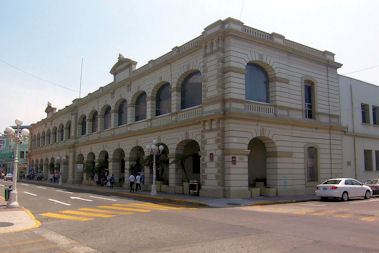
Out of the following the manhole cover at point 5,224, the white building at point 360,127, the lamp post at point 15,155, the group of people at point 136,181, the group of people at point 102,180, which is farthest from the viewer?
the group of people at point 102,180

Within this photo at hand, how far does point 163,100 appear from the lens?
2975 centimetres

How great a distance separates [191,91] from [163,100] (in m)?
4.26

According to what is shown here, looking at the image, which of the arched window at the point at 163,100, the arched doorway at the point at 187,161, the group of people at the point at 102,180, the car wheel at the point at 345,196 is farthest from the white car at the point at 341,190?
the group of people at the point at 102,180

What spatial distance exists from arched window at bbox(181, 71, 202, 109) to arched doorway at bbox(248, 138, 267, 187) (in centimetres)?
551

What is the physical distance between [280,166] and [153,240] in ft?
53.8

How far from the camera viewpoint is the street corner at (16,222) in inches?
408

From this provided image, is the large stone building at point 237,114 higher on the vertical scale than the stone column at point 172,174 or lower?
higher

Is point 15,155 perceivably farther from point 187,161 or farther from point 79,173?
point 79,173

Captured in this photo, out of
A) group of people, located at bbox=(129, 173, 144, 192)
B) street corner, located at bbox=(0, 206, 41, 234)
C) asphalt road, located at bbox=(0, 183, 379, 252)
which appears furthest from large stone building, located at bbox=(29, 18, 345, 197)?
street corner, located at bbox=(0, 206, 41, 234)

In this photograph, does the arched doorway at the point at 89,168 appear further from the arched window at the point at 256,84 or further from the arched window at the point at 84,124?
the arched window at the point at 256,84

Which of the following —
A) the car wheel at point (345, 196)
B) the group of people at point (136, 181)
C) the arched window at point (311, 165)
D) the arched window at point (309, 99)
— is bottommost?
the car wheel at point (345, 196)

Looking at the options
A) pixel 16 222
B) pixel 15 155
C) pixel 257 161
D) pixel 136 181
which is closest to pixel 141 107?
pixel 136 181

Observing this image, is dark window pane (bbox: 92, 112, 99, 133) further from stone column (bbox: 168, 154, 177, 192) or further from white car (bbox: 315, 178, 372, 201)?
white car (bbox: 315, 178, 372, 201)

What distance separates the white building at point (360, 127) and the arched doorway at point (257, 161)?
8564 millimetres
